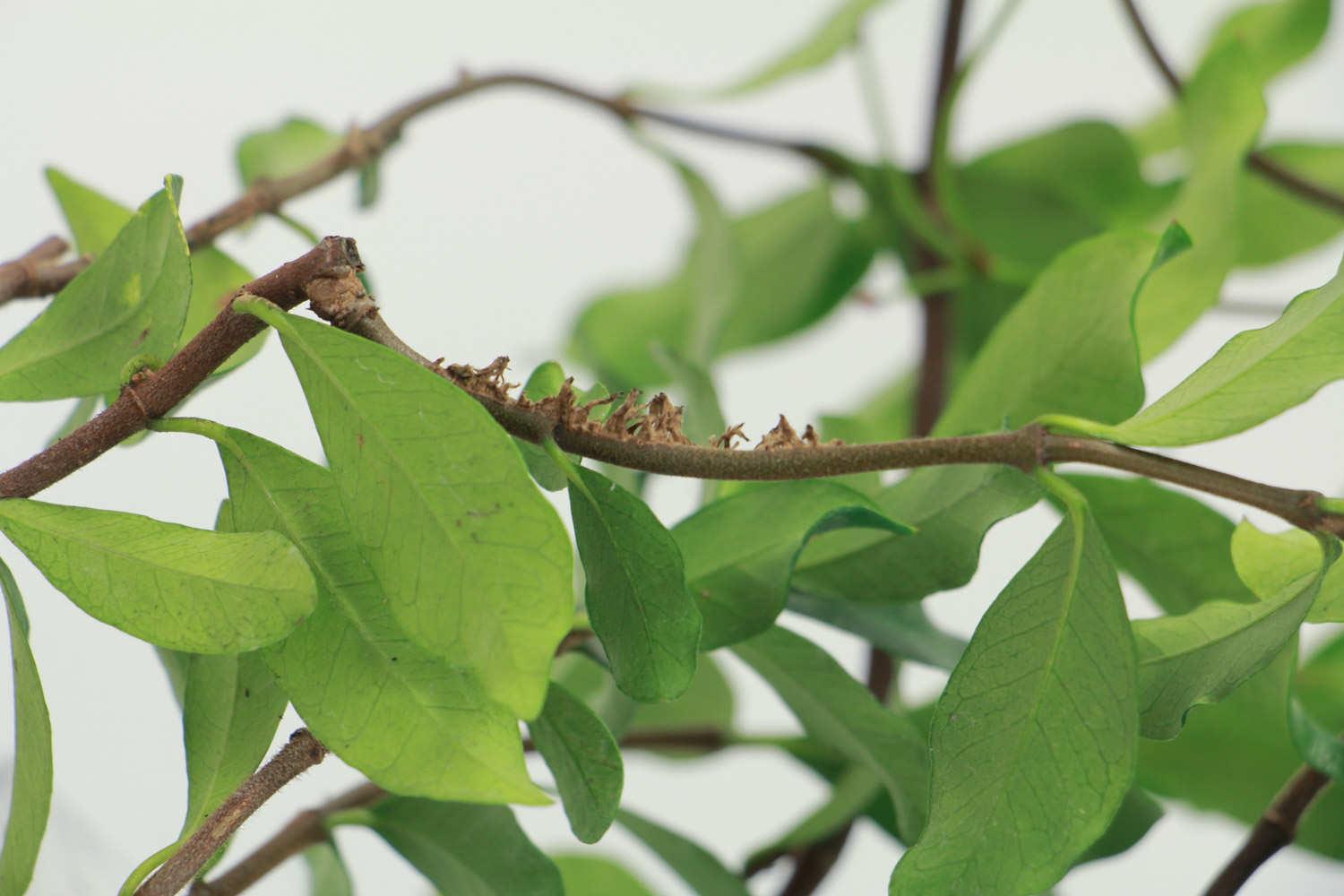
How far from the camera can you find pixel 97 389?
271 mm

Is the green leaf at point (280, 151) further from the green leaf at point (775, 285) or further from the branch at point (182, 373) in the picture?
the branch at point (182, 373)

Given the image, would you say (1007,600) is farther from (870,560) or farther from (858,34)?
(858,34)

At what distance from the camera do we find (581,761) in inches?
9.7

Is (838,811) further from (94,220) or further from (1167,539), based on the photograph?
(94,220)

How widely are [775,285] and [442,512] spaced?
1.45 ft

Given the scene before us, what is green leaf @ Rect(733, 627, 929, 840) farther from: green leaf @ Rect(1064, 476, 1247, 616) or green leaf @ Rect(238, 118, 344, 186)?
green leaf @ Rect(238, 118, 344, 186)

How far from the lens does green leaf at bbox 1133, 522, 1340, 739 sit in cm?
24

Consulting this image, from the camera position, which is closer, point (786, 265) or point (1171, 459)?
point (1171, 459)

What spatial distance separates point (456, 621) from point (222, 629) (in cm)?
4

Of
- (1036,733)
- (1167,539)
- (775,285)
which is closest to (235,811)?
(1036,733)

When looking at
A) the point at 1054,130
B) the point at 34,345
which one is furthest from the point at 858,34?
the point at 34,345

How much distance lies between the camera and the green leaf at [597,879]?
468mm

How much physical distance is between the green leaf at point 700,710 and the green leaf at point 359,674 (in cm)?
28

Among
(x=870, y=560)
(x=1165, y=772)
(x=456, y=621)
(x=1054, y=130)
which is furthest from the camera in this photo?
(x=1054, y=130)
